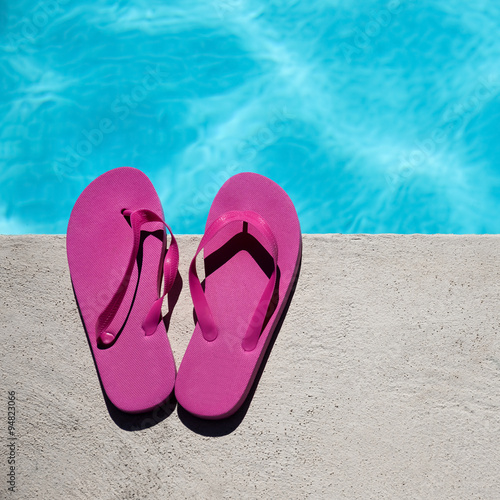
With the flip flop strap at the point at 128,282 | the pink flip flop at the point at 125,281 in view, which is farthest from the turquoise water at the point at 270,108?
the flip flop strap at the point at 128,282

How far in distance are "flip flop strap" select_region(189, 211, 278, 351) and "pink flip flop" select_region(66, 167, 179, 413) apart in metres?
0.10

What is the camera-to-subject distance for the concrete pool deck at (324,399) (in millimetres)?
1307

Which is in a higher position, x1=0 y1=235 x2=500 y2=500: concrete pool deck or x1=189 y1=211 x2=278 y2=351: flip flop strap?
x1=189 y1=211 x2=278 y2=351: flip flop strap

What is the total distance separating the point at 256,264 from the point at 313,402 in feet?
1.49

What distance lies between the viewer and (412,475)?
1.29m

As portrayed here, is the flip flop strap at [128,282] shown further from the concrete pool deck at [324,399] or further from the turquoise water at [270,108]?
the turquoise water at [270,108]

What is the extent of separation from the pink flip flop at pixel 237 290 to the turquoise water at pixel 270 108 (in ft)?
3.22

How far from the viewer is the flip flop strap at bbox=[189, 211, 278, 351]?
1361 millimetres

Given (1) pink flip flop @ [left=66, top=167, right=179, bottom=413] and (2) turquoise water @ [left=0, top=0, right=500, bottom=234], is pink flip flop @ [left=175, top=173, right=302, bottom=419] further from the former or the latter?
(2) turquoise water @ [left=0, top=0, right=500, bottom=234]

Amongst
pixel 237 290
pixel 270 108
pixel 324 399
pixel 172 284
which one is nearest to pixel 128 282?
pixel 172 284

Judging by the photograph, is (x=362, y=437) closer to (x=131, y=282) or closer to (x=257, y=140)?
(x=131, y=282)

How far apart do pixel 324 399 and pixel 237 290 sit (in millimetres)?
420

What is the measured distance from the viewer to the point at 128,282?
1477mm

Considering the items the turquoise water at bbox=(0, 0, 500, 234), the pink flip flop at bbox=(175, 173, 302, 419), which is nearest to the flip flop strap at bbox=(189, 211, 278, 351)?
the pink flip flop at bbox=(175, 173, 302, 419)
